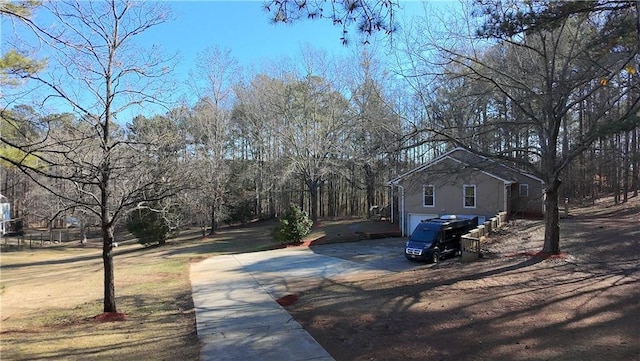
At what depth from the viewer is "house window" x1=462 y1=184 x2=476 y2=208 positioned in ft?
92.3

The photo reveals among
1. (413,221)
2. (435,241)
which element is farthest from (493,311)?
(413,221)

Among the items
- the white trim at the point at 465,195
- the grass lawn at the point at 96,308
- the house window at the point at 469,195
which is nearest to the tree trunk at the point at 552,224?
the grass lawn at the point at 96,308

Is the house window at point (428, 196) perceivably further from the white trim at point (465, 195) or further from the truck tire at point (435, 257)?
the truck tire at point (435, 257)

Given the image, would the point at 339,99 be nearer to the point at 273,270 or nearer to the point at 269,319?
the point at 273,270

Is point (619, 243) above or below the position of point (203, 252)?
above

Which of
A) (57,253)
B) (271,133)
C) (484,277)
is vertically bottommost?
(57,253)

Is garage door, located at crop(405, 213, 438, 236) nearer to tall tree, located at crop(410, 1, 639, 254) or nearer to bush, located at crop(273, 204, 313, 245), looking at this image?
bush, located at crop(273, 204, 313, 245)

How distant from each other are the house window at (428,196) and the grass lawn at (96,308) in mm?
5085

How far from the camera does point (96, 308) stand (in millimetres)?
12789

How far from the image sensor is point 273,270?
18.8 m

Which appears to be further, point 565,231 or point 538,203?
point 538,203

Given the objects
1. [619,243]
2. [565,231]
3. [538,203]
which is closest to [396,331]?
[619,243]

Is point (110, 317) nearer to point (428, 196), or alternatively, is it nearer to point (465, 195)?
point (428, 196)

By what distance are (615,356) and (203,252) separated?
25939 millimetres
